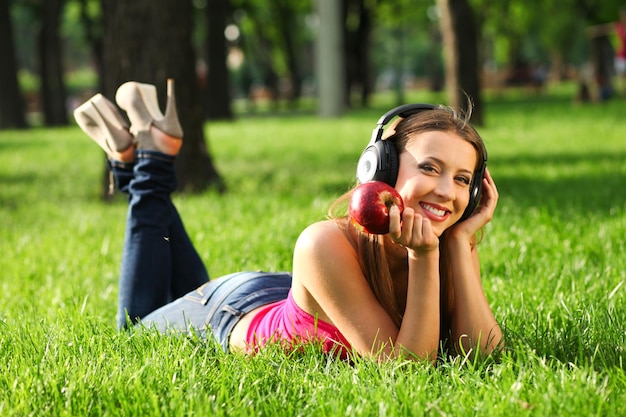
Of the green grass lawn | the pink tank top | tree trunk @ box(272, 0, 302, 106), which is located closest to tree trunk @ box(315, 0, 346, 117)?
the green grass lawn

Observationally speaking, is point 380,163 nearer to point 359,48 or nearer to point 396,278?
point 396,278

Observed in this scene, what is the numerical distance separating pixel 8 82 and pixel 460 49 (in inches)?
530

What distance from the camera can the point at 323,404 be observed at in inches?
99.3

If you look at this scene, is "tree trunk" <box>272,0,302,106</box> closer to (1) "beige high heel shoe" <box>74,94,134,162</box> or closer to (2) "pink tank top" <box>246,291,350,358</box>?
(1) "beige high heel shoe" <box>74,94,134,162</box>

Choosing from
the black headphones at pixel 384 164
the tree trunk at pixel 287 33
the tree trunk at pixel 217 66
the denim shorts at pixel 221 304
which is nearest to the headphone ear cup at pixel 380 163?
the black headphones at pixel 384 164

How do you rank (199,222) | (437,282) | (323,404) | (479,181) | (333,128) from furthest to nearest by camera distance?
1. (333,128)
2. (199,222)
3. (479,181)
4. (437,282)
5. (323,404)

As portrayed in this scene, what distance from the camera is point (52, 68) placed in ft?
83.7

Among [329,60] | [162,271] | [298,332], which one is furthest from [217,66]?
[298,332]

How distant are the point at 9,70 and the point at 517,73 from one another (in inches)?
875

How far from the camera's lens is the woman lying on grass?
2746mm

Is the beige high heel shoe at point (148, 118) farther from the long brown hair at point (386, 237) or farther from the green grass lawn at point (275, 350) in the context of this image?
the long brown hair at point (386, 237)

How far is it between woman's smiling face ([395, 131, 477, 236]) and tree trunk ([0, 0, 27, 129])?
22304mm

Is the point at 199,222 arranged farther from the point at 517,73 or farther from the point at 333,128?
the point at 517,73

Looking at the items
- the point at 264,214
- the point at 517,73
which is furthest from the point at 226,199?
the point at 517,73
